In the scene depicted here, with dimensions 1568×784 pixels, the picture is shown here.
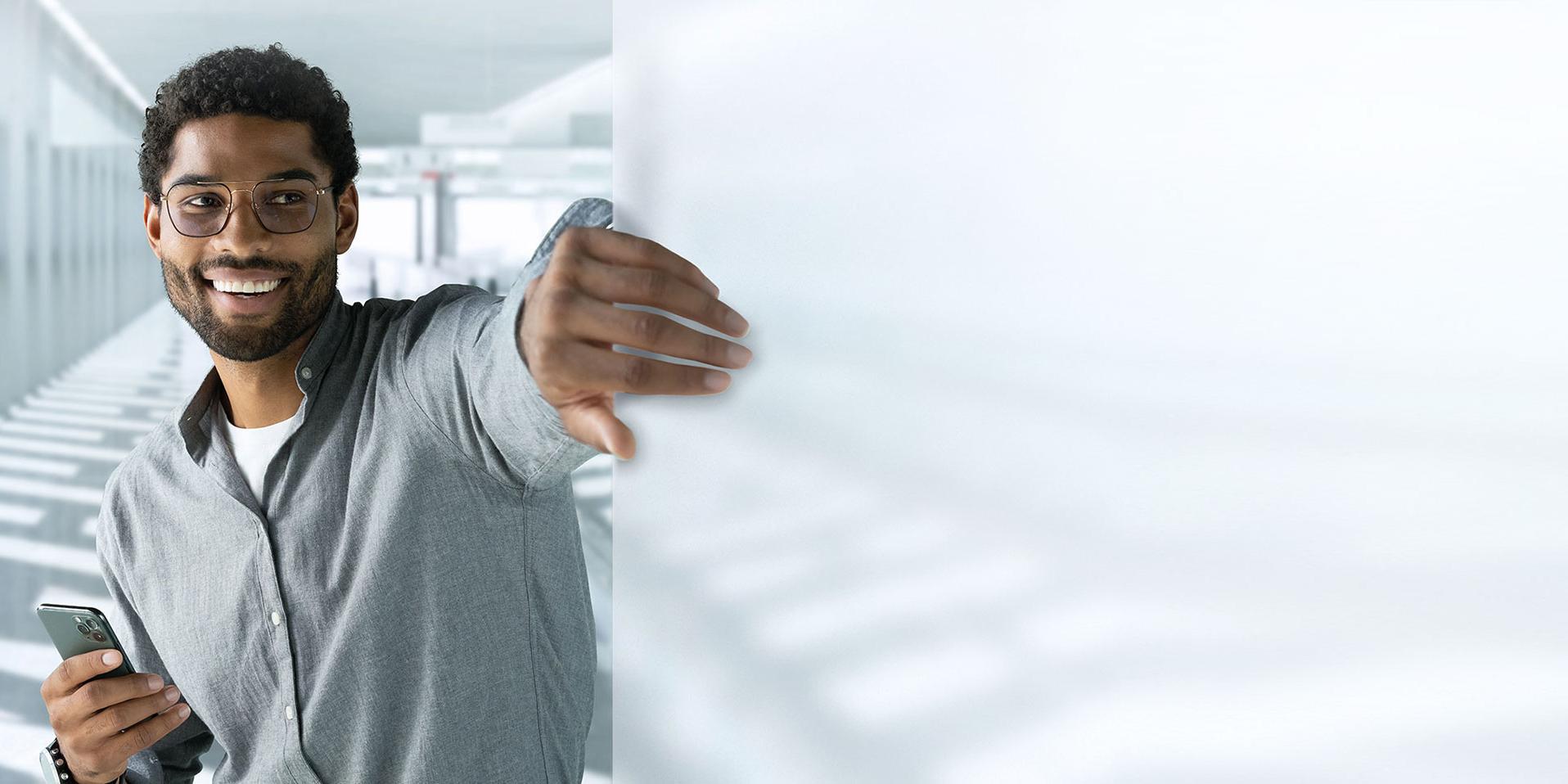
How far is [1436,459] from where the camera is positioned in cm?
30

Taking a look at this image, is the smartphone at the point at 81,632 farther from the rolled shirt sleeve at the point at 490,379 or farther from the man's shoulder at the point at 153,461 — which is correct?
the rolled shirt sleeve at the point at 490,379

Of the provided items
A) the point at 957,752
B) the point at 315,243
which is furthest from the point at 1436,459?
the point at 315,243

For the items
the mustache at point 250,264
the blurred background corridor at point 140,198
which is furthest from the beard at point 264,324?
the blurred background corridor at point 140,198

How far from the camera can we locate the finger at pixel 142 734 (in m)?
0.94

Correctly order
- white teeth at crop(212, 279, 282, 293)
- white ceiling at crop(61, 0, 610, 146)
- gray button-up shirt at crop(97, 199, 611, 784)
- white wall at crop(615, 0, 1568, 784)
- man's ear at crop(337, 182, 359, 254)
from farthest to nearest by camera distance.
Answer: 1. white ceiling at crop(61, 0, 610, 146)
2. man's ear at crop(337, 182, 359, 254)
3. white teeth at crop(212, 279, 282, 293)
4. gray button-up shirt at crop(97, 199, 611, 784)
5. white wall at crop(615, 0, 1568, 784)

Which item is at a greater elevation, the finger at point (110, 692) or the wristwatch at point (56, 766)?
the finger at point (110, 692)

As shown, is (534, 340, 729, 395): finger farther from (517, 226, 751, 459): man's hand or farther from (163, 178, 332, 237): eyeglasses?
(163, 178, 332, 237): eyeglasses

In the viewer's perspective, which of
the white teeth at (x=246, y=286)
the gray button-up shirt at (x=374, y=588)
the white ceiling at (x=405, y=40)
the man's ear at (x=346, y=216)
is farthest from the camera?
the white ceiling at (x=405, y=40)

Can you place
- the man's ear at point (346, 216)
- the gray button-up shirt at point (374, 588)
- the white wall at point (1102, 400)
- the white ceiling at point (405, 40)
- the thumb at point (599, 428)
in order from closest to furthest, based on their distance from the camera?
the white wall at point (1102, 400), the thumb at point (599, 428), the gray button-up shirt at point (374, 588), the man's ear at point (346, 216), the white ceiling at point (405, 40)

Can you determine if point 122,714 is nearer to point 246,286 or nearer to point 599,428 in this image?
point 246,286

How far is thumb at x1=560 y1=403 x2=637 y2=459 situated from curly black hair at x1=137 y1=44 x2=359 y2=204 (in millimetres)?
707

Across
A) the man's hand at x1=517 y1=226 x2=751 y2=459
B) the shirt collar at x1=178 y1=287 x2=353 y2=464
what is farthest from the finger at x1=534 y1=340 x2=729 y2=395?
the shirt collar at x1=178 y1=287 x2=353 y2=464

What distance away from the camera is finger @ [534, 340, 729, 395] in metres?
0.39

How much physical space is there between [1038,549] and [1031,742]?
0.07 m
